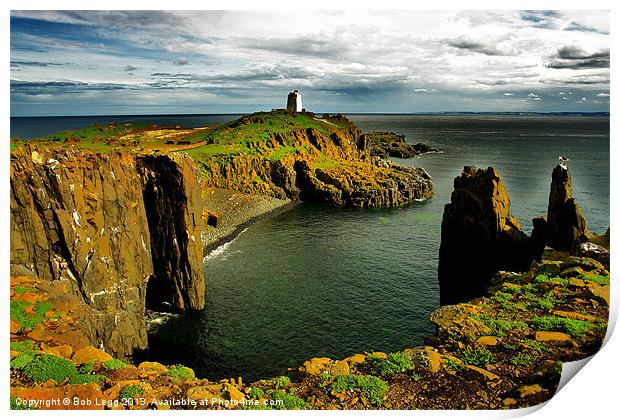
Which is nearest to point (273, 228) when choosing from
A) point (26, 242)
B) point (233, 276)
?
point (233, 276)

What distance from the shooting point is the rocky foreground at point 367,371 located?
1262cm

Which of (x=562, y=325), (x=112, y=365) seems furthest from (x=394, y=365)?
(x=112, y=365)

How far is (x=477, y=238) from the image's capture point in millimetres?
35125

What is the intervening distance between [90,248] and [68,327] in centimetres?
919

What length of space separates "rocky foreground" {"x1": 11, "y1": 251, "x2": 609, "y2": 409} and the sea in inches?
278

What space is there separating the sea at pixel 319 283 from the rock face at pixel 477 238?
328 centimetres

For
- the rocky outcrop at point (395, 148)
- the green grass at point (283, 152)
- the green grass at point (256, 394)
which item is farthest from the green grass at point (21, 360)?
the rocky outcrop at point (395, 148)

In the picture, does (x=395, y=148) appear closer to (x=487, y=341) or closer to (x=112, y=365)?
(x=487, y=341)

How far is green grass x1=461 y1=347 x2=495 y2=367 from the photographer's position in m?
13.9

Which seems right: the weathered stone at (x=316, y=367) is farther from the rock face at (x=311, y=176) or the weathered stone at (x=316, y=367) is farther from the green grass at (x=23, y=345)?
the rock face at (x=311, y=176)

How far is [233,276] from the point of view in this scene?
45.7 meters

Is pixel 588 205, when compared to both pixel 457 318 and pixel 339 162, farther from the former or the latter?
pixel 339 162

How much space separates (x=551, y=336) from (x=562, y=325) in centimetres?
95

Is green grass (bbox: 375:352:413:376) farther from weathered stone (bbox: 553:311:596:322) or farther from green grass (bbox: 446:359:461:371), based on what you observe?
weathered stone (bbox: 553:311:596:322)
